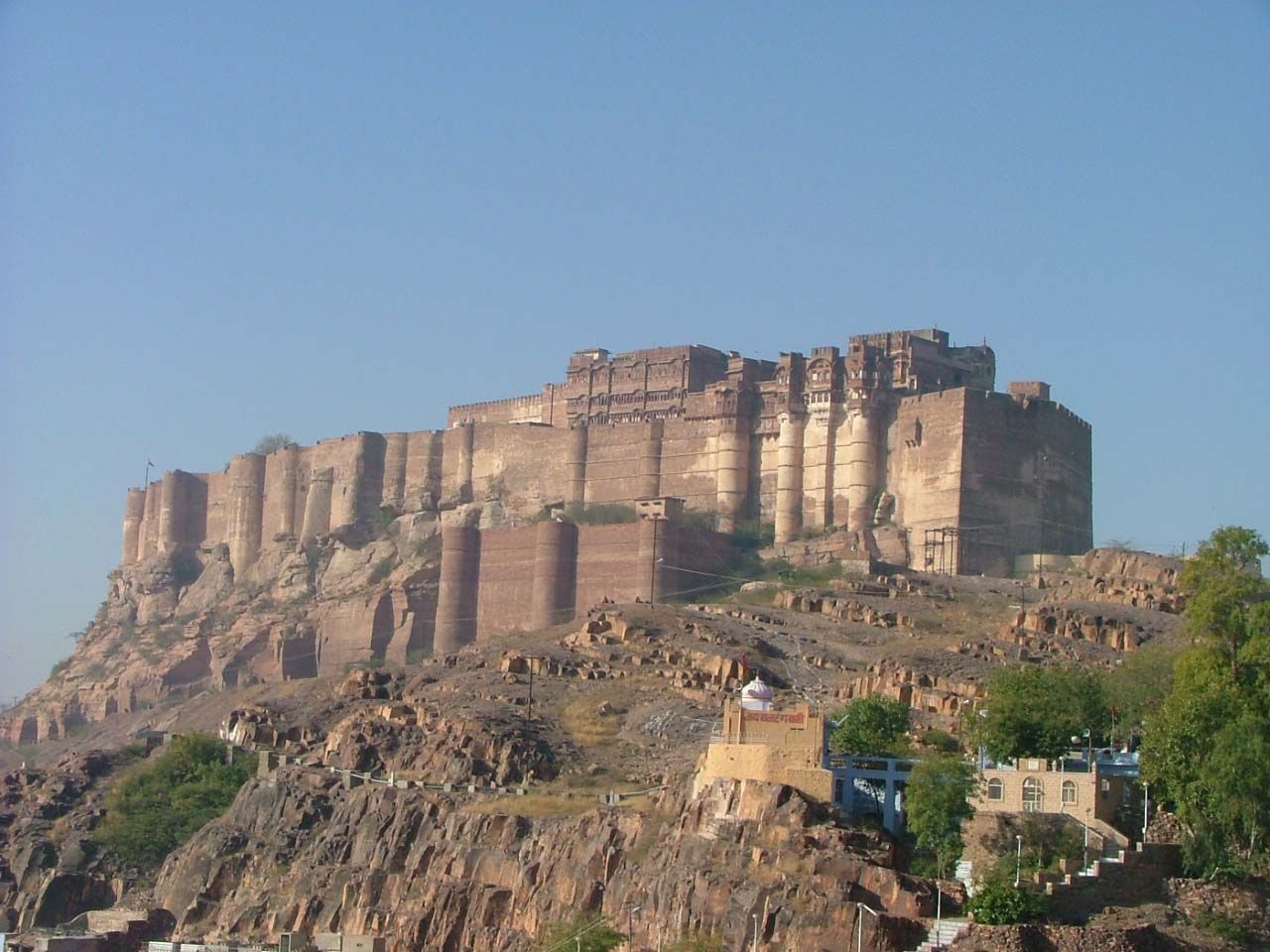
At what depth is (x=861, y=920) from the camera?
167 feet

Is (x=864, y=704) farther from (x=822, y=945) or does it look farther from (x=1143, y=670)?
(x=822, y=945)

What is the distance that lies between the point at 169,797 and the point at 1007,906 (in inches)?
1684

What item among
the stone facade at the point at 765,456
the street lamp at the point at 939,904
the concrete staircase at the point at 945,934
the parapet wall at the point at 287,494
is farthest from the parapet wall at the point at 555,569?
the concrete staircase at the point at 945,934

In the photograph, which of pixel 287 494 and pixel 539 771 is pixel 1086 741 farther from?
pixel 287 494

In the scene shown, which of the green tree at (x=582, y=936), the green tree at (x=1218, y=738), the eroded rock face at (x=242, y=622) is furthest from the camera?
the eroded rock face at (x=242, y=622)

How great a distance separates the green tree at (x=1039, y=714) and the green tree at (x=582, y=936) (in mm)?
9920

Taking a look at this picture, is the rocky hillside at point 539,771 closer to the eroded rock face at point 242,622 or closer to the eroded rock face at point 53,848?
the eroded rock face at point 53,848

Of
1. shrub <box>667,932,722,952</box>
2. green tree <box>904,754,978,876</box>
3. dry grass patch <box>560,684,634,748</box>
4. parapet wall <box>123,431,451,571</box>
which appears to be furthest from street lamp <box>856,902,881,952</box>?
parapet wall <box>123,431,451,571</box>

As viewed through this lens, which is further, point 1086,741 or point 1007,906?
point 1086,741

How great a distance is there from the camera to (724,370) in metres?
117

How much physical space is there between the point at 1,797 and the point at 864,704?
3917cm

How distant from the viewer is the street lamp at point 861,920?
166ft

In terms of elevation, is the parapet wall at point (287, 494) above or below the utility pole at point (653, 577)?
above

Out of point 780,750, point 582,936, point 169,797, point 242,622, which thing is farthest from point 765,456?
point 582,936
